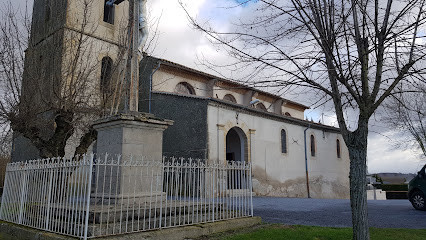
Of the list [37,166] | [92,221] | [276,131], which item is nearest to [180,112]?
[276,131]

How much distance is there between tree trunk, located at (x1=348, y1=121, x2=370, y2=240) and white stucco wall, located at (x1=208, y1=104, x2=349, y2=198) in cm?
996

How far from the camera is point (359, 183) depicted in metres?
5.06

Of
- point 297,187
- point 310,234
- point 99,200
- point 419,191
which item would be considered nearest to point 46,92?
point 99,200

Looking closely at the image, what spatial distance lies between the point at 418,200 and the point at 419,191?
31cm

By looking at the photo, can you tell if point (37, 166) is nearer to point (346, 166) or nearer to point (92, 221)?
point (92, 221)

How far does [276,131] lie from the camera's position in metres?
19.7

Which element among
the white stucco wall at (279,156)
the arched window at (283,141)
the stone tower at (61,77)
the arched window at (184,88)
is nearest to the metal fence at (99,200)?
the stone tower at (61,77)

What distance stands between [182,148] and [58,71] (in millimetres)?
7400

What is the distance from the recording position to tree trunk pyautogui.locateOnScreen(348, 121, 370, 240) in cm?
496

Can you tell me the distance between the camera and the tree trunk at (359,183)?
496 cm

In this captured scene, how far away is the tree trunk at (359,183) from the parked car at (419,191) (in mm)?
7340

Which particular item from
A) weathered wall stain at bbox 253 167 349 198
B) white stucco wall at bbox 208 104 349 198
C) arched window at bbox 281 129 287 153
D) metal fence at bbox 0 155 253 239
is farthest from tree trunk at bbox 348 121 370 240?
arched window at bbox 281 129 287 153

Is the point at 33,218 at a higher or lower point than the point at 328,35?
lower

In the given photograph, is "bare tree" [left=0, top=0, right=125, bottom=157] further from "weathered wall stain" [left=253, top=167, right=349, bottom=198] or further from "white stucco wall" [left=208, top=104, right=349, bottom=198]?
"weathered wall stain" [left=253, top=167, right=349, bottom=198]
